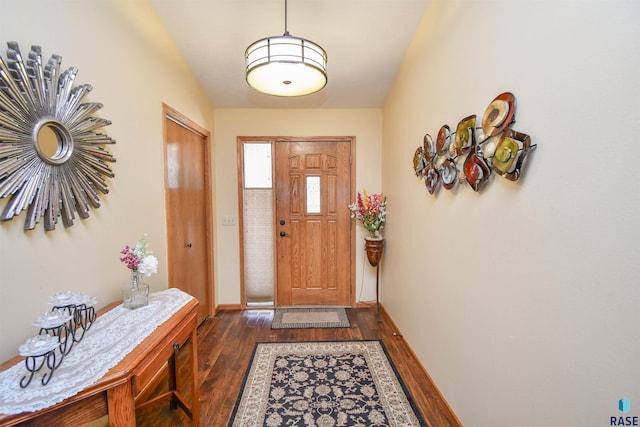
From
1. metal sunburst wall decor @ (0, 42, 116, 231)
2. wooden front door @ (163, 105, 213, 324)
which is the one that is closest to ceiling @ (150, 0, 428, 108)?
wooden front door @ (163, 105, 213, 324)

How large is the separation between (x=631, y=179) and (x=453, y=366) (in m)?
1.41

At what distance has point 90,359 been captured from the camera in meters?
0.96

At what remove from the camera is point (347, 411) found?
5.75ft

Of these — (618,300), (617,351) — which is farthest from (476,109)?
(617,351)

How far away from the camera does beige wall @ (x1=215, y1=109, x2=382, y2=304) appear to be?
131 inches

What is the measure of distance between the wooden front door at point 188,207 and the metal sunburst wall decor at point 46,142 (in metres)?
0.84

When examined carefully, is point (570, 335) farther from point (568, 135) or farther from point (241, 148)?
point (241, 148)

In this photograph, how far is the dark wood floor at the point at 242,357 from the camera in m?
1.72

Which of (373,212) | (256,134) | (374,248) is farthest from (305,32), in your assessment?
(374,248)

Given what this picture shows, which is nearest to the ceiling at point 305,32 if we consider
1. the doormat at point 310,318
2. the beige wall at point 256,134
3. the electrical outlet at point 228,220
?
the beige wall at point 256,134

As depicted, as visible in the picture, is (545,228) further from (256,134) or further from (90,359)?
(256,134)

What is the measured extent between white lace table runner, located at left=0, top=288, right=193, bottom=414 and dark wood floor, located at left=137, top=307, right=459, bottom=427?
0.72 meters

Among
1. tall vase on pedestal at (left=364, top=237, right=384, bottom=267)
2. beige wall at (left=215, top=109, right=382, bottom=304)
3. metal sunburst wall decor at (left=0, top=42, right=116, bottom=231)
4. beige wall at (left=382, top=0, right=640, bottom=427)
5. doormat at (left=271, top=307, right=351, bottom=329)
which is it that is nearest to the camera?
beige wall at (left=382, top=0, right=640, bottom=427)

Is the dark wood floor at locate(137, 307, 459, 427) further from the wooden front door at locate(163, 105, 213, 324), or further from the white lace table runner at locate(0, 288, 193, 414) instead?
the white lace table runner at locate(0, 288, 193, 414)
